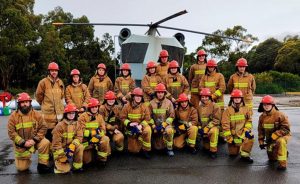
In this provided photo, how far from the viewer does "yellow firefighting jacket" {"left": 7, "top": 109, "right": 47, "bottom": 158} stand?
5586mm

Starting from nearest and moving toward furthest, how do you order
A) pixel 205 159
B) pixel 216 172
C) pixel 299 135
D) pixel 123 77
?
1. pixel 216 172
2. pixel 205 159
3. pixel 123 77
4. pixel 299 135

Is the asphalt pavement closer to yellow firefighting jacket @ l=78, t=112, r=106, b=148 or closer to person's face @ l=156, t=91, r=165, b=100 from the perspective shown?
yellow firefighting jacket @ l=78, t=112, r=106, b=148

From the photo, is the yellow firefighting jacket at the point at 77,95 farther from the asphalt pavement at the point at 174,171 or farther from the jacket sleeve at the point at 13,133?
the jacket sleeve at the point at 13,133

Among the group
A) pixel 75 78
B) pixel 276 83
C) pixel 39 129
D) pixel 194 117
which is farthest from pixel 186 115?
pixel 276 83

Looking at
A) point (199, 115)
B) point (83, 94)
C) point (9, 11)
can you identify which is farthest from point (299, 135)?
point (9, 11)

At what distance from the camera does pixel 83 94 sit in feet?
22.6

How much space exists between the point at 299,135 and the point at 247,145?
385cm

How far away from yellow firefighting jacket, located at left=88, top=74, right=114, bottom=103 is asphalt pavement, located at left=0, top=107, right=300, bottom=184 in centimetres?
155

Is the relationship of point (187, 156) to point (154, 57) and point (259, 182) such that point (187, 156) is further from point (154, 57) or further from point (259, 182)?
point (154, 57)

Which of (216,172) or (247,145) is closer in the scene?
(216,172)

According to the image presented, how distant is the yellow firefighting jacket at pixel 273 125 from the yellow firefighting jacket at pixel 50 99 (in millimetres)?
3806

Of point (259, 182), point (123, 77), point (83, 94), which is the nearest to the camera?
point (259, 182)

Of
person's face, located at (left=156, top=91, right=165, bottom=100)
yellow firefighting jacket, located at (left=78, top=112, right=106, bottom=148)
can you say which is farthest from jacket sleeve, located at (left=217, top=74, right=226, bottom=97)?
yellow firefighting jacket, located at (left=78, top=112, right=106, bottom=148)

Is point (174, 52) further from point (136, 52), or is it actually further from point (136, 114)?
point (136, 114)
